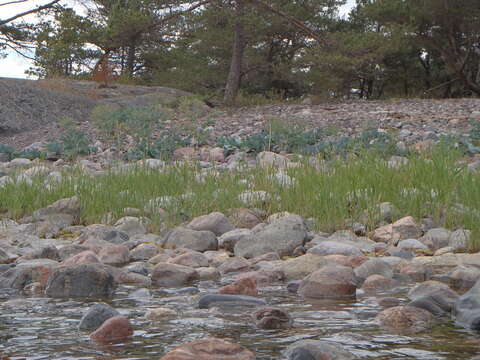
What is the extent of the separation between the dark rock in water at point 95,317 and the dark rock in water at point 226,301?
0.41 m

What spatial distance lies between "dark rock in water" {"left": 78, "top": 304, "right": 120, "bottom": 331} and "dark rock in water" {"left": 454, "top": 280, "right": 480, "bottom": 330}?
48.9 inches

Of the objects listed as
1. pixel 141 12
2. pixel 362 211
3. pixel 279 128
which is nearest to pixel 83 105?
pixel 141 12

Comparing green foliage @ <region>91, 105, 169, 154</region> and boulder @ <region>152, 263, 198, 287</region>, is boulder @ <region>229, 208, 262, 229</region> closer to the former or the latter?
boulder @ <region>152, 263, 198, 287</region>

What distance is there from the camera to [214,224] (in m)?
4.75

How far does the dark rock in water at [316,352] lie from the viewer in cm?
187

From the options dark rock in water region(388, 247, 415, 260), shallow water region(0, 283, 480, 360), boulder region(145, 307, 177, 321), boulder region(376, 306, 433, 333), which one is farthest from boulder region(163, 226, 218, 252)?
boulder region(376, 306, 433, 333)

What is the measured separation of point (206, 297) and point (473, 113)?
1148 cm

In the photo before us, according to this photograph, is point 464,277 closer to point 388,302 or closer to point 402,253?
point 388,302

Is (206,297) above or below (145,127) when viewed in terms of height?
below

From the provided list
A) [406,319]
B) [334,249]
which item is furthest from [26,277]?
[406,319]

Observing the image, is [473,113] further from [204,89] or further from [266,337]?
[204,89]

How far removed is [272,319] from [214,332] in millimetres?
211

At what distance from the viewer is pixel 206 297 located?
8.91ft

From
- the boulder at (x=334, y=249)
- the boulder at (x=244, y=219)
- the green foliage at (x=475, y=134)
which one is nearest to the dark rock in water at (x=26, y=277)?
the boulder at (x=334, y=249)
